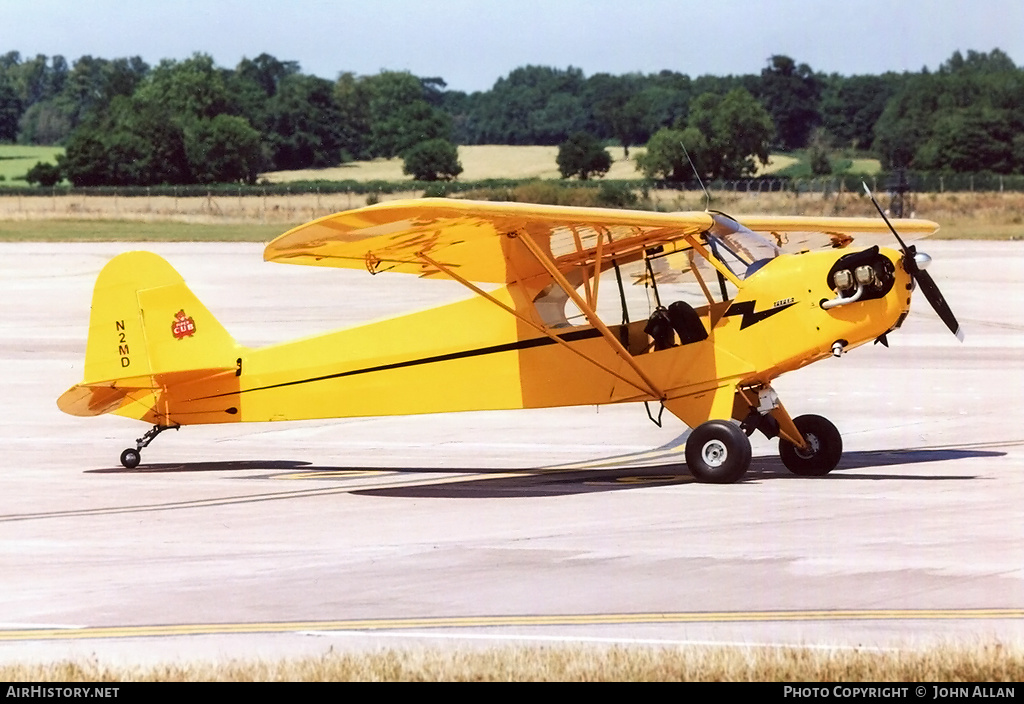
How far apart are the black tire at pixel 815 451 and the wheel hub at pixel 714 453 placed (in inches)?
46.0

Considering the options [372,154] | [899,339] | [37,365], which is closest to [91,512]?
[37,365]

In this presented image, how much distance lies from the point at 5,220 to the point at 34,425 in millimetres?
59851

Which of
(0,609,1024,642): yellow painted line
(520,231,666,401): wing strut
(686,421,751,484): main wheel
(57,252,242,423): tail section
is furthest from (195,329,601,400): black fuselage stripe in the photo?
(0,609,1024,642): yellow painted line

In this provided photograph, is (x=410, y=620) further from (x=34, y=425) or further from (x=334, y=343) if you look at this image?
(x=34, y=425)

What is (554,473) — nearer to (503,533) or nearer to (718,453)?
(718,453)

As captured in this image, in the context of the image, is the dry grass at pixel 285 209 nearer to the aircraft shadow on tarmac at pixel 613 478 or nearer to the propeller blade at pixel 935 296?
the aircraft shadow on tarmac at pixel 613 478

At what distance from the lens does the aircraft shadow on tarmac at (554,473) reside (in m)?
13.2

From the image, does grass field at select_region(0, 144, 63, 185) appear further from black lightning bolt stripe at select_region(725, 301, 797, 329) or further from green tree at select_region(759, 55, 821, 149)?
black lightning bolt stripe at select_region(725, 301, 797, 329)

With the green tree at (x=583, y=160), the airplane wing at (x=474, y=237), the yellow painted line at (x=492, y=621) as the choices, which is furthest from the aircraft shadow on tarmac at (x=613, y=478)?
the green tree at (x=583, y=160)

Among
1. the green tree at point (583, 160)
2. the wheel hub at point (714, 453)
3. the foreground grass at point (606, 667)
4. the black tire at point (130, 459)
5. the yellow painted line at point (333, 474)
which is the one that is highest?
the green tree at point (583, 160)

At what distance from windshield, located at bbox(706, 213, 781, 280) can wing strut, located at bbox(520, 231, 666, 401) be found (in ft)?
3.97

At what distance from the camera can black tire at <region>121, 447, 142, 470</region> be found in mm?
14742

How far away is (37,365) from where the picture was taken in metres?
24.1

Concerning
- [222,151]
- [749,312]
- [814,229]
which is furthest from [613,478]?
[222,151]
